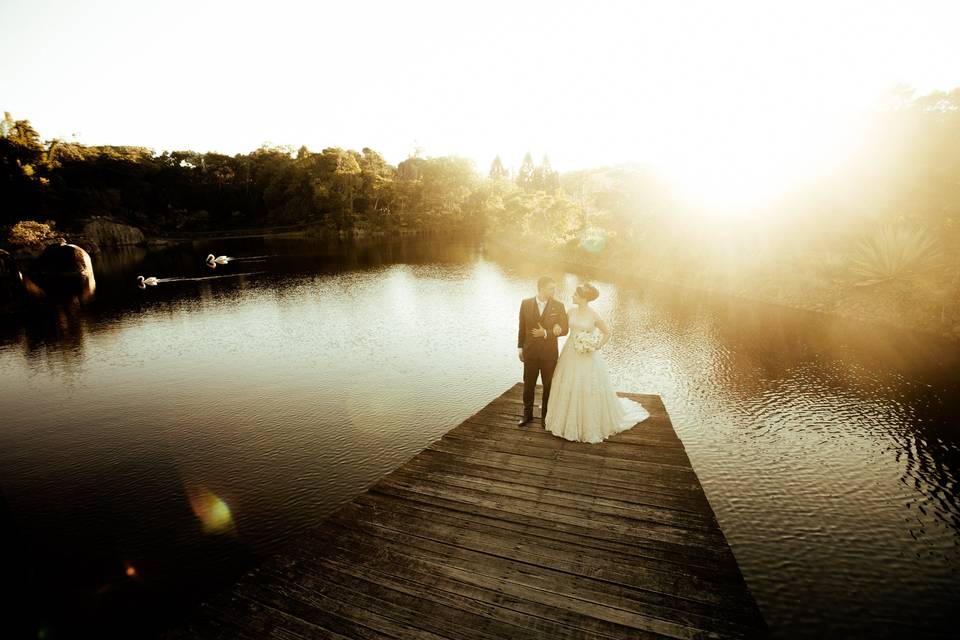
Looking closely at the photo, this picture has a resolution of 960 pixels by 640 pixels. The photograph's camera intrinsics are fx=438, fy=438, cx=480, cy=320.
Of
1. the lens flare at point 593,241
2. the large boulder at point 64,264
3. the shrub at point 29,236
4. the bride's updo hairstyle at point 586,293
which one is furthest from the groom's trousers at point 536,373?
the shrub at point 29,236

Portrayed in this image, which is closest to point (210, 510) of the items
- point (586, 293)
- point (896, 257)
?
point (586, 293)

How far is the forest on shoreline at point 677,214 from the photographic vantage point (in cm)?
2152

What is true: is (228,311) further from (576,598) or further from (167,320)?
(576,598)

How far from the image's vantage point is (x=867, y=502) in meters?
8.32

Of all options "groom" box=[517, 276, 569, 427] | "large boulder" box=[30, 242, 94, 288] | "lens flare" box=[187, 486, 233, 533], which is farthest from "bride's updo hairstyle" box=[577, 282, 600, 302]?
"large boulder" box=[30, 242, 94, 288]

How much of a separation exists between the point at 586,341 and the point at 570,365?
1.91 feet

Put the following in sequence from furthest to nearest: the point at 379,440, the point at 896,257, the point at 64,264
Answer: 1. the point at 64,264
2. the point at 896,257
3. the point at 379,440

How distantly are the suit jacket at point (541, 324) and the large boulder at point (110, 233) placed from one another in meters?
95.0

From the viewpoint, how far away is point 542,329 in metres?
7.73

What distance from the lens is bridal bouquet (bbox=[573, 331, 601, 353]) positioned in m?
7.71

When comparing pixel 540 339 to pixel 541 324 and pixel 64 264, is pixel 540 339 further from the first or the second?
pixel 64 264

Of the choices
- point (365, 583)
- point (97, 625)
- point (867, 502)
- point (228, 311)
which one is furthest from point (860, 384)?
point (228, 311)

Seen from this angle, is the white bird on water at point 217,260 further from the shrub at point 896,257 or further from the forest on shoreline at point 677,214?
the shrub at point 896,257

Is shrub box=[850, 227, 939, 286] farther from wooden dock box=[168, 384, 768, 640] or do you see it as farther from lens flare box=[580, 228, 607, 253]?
lens flare box=[580, 228, 607, 253]
